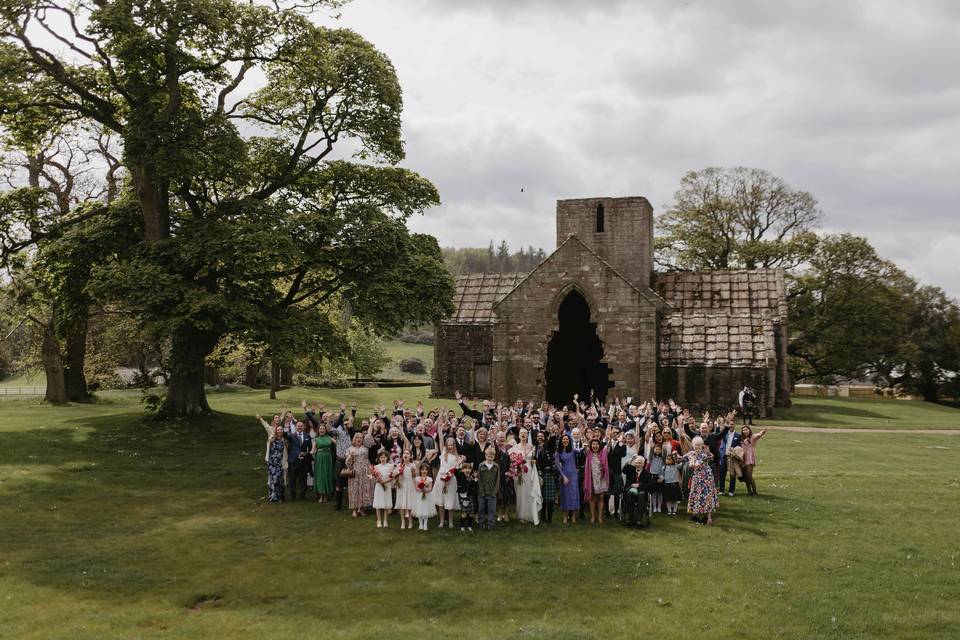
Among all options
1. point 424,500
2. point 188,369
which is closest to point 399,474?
point 424,500

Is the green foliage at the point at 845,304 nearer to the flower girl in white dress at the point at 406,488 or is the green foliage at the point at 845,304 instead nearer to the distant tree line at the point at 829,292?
the distant tree line at the point at 829,292

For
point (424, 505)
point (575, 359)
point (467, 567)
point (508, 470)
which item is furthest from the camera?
point (575, 359)

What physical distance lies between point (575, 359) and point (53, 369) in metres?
26.4

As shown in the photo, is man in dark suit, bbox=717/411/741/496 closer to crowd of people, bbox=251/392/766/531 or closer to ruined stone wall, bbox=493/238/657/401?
crowd of people, bbox=251/392/766/531

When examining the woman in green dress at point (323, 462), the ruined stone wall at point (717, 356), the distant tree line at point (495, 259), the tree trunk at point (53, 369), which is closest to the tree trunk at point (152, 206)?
the tree trunk at point (53, 369)

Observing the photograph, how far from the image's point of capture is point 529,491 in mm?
16250

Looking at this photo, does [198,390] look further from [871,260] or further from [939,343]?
[939,343]

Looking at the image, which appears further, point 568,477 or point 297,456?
point 297,456

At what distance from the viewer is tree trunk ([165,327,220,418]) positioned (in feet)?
88.5

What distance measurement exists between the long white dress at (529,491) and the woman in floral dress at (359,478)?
11.2 ft

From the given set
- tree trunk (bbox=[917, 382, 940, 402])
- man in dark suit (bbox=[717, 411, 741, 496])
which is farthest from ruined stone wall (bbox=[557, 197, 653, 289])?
tree trunk (bbox=[917, 382, 940, 402])

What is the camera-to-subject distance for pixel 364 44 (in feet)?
97.7

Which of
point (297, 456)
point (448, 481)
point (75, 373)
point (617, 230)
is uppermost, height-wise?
point (617, 230)

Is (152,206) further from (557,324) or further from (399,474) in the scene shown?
(399,474)
